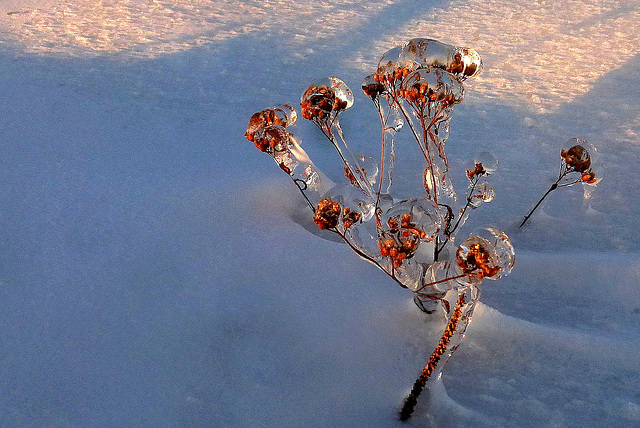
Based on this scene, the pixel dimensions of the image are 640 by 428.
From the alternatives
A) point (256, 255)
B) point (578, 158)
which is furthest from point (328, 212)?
point (578, 158)

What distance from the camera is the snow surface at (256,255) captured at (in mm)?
762

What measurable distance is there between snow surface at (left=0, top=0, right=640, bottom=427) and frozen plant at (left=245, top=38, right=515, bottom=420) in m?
0.09

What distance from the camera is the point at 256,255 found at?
955mm

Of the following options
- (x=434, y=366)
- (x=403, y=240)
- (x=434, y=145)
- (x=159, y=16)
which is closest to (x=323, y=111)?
(x=434, y=145)

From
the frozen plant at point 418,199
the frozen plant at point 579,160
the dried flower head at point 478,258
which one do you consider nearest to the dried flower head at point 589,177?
the frozen plant at point 579,160

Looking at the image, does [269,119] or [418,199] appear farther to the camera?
[269,119]

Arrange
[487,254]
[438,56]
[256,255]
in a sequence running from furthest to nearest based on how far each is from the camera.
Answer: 1. [256,255]
2. [438,56]
3. [487,254]

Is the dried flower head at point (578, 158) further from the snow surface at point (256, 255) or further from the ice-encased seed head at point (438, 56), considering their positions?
the ice-encased seed head at point (438, 56)

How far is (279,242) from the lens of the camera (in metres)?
0.98

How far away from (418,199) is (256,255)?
0.38 meters

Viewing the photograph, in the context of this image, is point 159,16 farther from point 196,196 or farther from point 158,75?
point 196,196

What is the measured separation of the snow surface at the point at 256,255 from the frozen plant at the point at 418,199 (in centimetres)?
9

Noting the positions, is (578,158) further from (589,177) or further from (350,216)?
(350,216)

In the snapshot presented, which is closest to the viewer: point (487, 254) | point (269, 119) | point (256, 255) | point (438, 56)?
point (487, 254)
